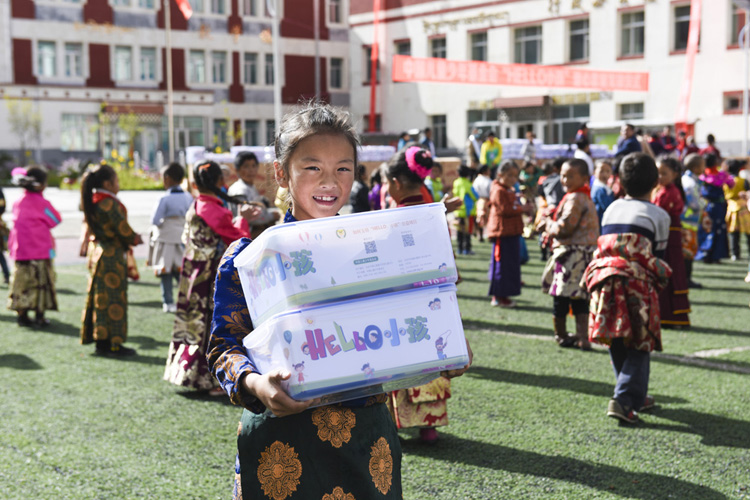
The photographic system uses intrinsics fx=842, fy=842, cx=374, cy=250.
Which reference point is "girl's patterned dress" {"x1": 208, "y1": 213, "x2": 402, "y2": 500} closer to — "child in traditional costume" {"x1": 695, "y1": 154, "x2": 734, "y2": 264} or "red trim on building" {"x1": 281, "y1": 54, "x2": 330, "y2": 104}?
"child in traditional costume" {"x1": 695, "y1": 154, "x2": 734, "y2": 264}

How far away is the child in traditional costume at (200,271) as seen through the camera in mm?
6176

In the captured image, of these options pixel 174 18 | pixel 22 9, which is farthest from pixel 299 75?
pixel 22 9

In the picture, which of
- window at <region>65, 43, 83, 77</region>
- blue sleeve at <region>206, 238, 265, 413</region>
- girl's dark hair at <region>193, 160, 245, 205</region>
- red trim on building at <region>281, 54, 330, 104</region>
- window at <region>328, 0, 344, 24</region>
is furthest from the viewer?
window at <region>328, 0, 344, 24</region>

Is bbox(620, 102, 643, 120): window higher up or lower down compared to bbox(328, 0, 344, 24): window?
lower down

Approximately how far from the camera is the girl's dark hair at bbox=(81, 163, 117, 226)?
7.44m

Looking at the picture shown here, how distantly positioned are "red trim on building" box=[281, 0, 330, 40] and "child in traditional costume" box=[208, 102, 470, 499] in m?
49.6

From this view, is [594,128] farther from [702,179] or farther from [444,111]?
[702,179]

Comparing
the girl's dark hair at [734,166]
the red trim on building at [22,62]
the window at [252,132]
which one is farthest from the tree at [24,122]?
the girl's dark hair at [734,166]

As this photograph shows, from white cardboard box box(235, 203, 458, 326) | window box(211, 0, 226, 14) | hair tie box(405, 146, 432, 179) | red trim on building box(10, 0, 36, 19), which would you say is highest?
window box(211, 0, 226, 14)

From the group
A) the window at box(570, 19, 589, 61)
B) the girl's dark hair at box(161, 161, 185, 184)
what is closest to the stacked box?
the girl's dark hair at box(161, 161, 185, 184)

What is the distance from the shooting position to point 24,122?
4278cm

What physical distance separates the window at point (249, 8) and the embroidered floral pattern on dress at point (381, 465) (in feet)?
166

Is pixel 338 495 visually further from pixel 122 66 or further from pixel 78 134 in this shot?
pixel 122 66

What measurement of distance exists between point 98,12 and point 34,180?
40.6 metres
